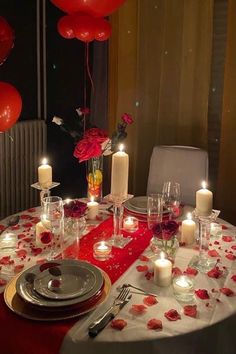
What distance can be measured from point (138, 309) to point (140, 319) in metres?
0.04

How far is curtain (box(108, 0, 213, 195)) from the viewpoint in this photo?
2.75m

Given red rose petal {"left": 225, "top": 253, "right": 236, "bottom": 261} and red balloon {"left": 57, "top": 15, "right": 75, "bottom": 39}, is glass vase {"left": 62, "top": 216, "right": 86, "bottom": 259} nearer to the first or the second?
red rose petal {"left": 225, "top": 253, "right": 236, "bottom": 261}

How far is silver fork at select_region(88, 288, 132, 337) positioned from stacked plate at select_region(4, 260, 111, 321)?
0.04 m

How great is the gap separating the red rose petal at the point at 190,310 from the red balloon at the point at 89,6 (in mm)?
1444

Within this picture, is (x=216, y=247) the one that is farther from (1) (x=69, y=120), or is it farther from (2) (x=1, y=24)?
(1) (x=69, y=120)

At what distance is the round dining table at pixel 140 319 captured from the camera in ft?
3.60

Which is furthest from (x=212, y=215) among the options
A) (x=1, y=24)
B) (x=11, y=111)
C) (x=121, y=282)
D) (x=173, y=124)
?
(x=173, y=124)

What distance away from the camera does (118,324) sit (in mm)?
1144

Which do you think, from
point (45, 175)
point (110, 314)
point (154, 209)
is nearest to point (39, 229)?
point (45, 175)

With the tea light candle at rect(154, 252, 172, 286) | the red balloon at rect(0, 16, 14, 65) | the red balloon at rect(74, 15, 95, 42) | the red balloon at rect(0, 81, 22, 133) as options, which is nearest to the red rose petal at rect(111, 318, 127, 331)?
the tea light candle at rect(154, 252, 172, 286)

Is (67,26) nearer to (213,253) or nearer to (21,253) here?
(21,253)

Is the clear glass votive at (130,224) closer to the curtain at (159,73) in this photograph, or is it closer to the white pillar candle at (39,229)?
the white pillar candle at (39,229)

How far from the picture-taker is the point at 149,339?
110cm

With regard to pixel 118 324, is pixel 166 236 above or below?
above
